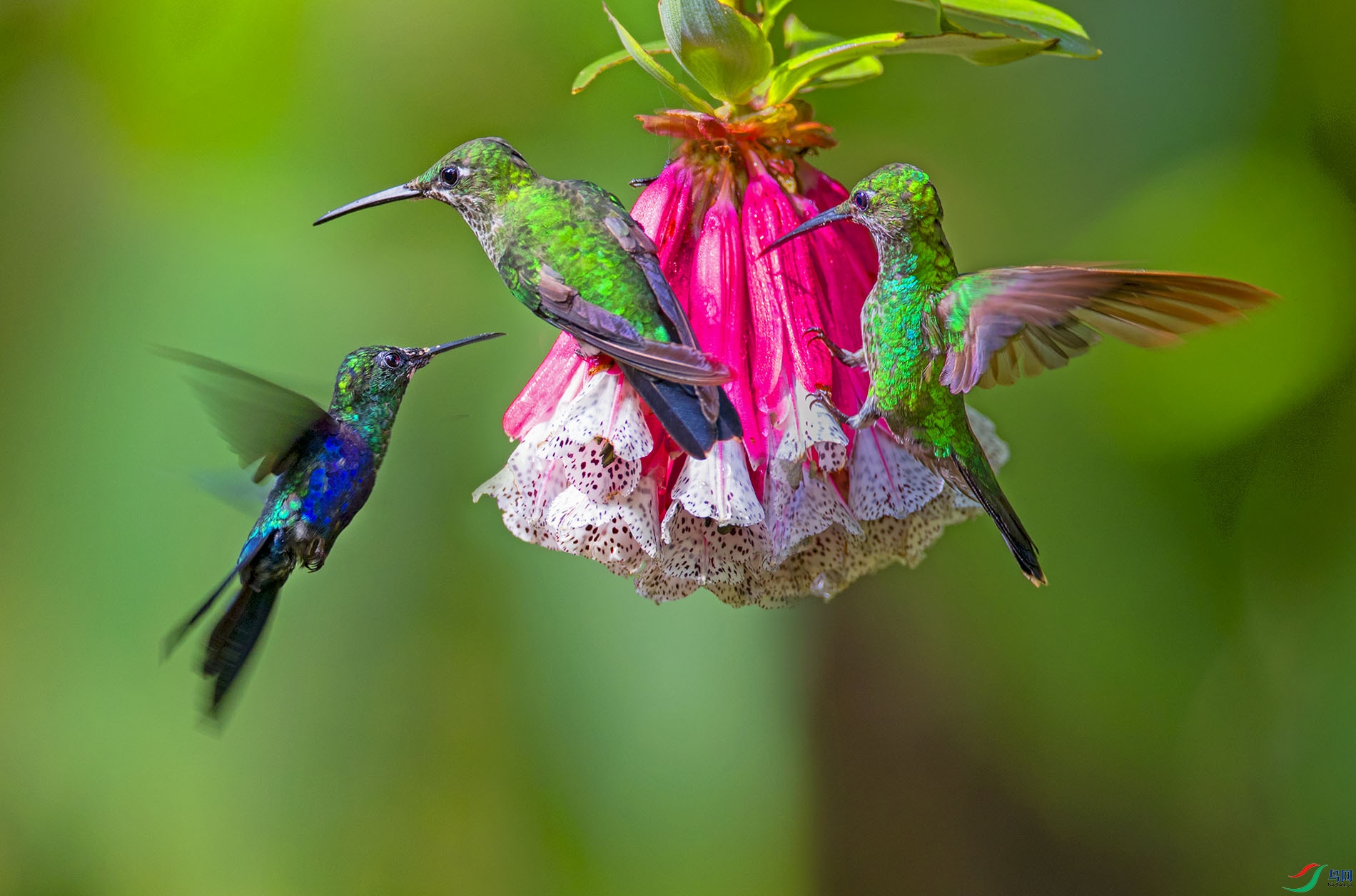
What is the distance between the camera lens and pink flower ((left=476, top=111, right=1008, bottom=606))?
3.80ft

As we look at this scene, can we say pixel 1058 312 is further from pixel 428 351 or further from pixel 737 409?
pixel 428 351

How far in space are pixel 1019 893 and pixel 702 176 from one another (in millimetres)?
2182

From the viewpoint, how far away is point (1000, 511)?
3.70 feet

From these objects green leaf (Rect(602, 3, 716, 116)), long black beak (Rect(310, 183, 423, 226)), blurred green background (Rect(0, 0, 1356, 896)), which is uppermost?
green leaf (Rect(602, 3, 716, 116))

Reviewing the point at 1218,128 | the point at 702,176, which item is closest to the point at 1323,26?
the point at 1218,128

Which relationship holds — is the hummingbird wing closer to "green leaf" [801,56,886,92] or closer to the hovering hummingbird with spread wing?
"green leaf" [801,56,886,92]

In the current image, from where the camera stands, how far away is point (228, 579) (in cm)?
114

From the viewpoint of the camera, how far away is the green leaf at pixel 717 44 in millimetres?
1006

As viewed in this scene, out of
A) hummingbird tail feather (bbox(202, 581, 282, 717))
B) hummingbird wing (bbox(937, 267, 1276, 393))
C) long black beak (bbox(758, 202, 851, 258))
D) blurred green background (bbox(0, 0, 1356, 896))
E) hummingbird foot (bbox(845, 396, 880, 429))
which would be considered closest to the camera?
hummingbird wing (bbox(937, 267, 1276, 393))

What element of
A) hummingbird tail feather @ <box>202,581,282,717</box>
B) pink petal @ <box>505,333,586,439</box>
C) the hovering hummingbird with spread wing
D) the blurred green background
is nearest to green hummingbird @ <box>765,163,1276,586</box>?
pink petal @ <box>505,333,586,439</box>

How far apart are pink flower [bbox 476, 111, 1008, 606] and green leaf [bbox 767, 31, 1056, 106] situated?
0.04 meters

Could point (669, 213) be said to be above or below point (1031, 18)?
below

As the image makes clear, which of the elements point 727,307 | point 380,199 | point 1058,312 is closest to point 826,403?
point 727,307

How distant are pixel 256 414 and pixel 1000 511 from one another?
78 cm
